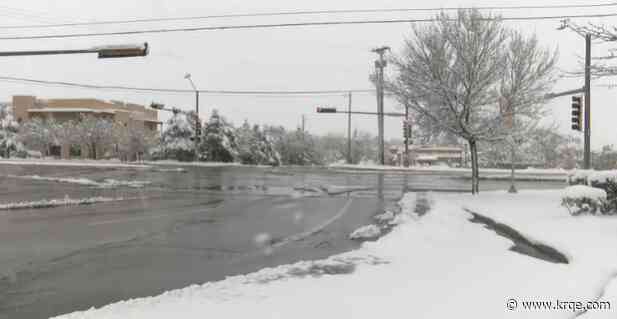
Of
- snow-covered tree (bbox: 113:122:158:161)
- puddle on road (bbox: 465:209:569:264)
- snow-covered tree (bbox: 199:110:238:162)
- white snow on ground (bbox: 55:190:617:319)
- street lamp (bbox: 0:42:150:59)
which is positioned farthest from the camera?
snow-covered tree (bbox: 113:122:158:161)

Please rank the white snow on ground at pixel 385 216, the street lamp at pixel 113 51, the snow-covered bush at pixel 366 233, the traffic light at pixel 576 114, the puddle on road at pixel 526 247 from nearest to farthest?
the puddle on road at pixel 526 247 < the snow-covered bush at pixel 366 233 < the white snow on ground at pixel 385 216 < the street lamp at pixel 113 51 < the traffic light at pixel 576 114

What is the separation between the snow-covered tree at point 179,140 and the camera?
52781 millimetres

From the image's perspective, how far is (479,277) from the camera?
604 cm

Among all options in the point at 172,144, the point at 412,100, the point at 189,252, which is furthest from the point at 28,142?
the point at 189,252

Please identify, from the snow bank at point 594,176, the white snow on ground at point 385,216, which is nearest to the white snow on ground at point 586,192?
the snow bank at point 594,176

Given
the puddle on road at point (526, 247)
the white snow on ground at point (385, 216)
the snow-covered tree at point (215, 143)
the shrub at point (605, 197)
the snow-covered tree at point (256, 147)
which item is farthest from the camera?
the snow-covered tree at point (256, 147)

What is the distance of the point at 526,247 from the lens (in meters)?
8.35

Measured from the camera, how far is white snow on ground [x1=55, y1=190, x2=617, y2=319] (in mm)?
4733

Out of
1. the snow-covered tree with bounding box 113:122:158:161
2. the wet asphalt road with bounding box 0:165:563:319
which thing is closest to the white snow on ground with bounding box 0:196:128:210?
the wet asphalt road with bounding box 0:165:563:319

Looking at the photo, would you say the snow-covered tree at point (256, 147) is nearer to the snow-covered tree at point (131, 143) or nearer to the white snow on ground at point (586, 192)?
the snow-covered tree at point (131, 143)

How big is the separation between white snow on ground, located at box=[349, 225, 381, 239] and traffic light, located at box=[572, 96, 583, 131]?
14152 mm

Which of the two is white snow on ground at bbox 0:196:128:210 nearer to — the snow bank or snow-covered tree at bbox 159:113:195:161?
the snow bank

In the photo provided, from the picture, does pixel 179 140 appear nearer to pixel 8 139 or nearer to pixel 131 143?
pixel 131 143

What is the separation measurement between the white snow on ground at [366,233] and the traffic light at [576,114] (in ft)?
46.4
